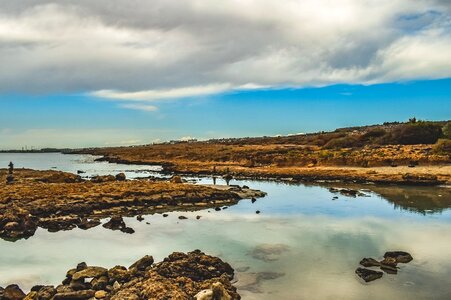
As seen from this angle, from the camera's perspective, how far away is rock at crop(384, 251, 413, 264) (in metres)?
18.4

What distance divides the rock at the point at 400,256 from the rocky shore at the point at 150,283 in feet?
24.7

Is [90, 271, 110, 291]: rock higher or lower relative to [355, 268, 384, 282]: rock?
higher

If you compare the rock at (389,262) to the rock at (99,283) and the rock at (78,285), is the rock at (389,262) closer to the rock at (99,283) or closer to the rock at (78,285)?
the rock at (99,283)

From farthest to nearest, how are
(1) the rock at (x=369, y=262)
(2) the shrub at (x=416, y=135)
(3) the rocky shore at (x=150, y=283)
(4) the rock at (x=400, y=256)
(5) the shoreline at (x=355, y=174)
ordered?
(2) the shrub at (x=416, y=135)
(5) the shoreline at (x=355, y=174)
(4) the rock at (x=400, y=256)
(1) the rock at (x=369, y=262)
(3) the rocky shore at (x=150, y=283)

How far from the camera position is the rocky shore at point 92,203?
2638cm

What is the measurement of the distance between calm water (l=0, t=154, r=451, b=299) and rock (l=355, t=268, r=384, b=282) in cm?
24

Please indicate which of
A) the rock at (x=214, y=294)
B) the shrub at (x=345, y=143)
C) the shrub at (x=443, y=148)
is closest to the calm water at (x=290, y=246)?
the rock at (x=214, y=294)

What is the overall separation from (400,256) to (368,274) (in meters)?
3.07

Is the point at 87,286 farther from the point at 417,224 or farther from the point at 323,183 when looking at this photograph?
the point at 323,183

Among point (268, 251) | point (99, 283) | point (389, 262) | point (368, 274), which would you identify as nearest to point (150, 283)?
point (99, 283)

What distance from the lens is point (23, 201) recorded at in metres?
30.8

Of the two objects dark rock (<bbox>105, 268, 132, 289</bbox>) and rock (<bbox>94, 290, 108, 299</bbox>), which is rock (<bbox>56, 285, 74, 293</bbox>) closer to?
rock (<bbox>94, 290, 108, 299</bbox>)

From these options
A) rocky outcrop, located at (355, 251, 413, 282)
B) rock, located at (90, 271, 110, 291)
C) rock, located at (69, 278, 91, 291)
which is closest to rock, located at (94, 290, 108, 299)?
rock, located at (90, 271, 110, 291)

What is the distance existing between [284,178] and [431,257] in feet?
123
